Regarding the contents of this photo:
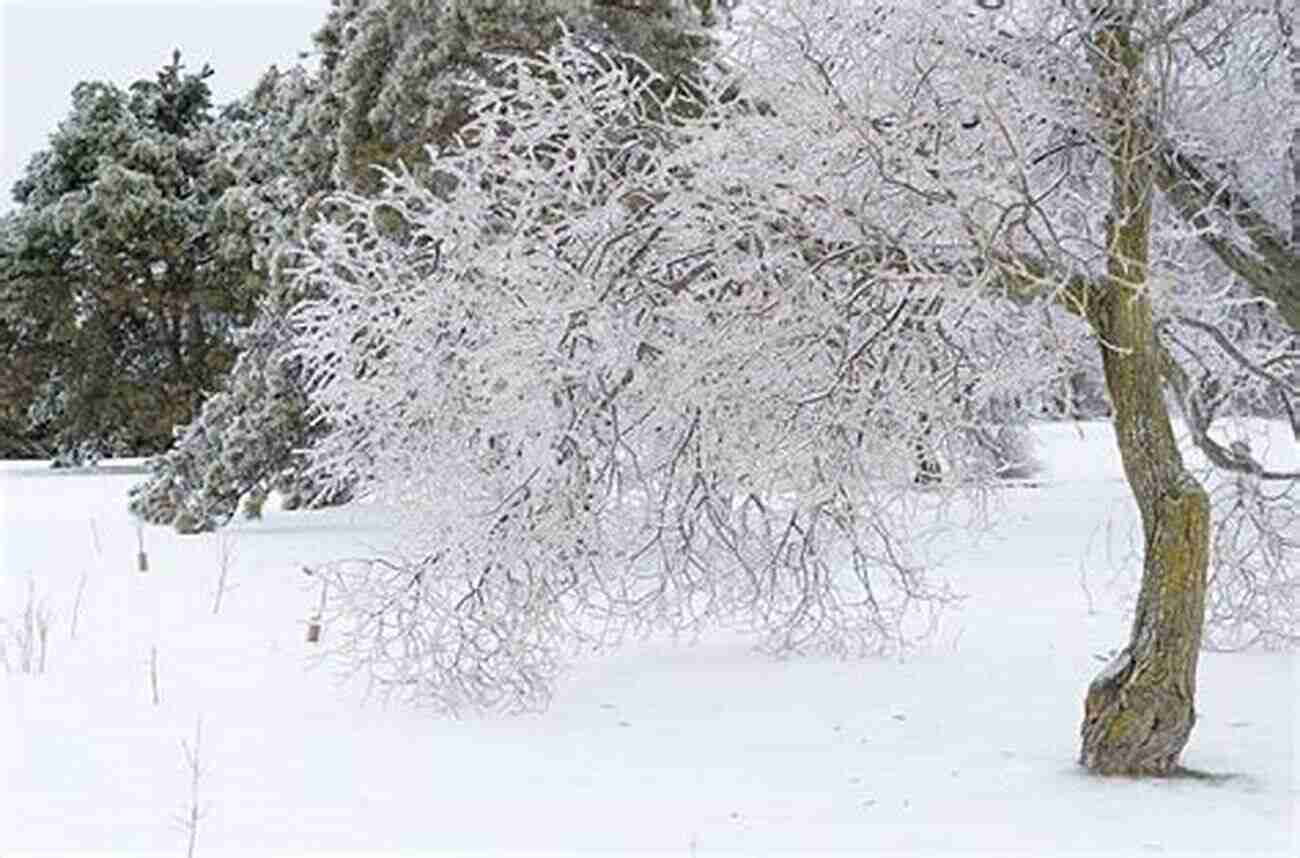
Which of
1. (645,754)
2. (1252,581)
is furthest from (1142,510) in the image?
(1252,581)

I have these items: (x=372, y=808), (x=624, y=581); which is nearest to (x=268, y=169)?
(x=624, y=581)

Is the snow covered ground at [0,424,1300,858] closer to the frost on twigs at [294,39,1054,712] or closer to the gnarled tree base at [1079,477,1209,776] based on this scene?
the gnarled tree base at [1079,477,1209,776]

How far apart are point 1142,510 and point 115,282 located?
61.5 feet

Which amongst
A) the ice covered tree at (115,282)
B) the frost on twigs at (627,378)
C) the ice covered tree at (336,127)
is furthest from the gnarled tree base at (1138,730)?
the ice covered tree at (115,282)

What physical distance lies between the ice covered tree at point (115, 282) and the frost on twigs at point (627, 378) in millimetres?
14325

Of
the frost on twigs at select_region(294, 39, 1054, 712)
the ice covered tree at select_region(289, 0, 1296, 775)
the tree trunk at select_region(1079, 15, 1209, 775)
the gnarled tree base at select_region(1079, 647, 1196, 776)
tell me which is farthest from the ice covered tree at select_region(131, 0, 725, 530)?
the gnarled tree base at select_region(1079, 647, 1196, 776)

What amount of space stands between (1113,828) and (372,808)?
7.38 feet

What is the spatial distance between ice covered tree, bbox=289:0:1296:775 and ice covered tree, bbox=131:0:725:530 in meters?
3.10

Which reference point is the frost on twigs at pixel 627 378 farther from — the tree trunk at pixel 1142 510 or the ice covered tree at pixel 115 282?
the ice covered tree at pixel 115 282

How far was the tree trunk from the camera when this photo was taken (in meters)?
5.44

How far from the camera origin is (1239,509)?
7.86m

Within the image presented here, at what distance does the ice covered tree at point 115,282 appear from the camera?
854 inches

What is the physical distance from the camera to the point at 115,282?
2203 centimetres

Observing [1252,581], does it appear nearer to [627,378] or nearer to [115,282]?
[627,378]
